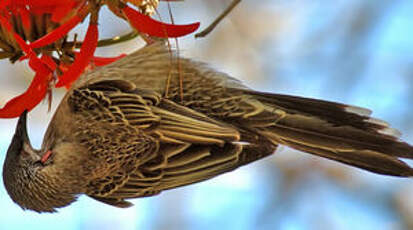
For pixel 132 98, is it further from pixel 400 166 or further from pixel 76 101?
pixel 400 166

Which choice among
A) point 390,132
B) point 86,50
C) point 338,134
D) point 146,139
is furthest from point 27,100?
point 390,132

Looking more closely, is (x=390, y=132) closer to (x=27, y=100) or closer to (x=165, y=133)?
(x=165, y=133)

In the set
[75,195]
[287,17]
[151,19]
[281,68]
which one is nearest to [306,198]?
[281,68]

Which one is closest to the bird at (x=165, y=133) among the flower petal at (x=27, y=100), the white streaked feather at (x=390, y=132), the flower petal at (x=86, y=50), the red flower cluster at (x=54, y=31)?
the white streaked feather at (x=390, y=132)

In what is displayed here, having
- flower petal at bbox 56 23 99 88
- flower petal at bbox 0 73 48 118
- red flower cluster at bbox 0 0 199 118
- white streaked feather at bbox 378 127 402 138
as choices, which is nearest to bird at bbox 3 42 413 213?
white streaked feather at bbox 378 127 402 138

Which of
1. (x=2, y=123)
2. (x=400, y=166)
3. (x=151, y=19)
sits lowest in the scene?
(x=2, y=123)

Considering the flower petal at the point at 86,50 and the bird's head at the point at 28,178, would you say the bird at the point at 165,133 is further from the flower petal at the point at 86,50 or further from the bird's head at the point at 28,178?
the flower petal at the point at 86,50

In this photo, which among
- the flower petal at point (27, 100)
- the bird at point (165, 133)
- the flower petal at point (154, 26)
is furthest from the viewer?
the bird at point (165, 133)

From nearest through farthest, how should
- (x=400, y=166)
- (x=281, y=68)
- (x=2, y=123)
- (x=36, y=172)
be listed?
(x=400, y=166) < (x=36, y=172) < (x=2, y=123) < (x=281, y=68)
